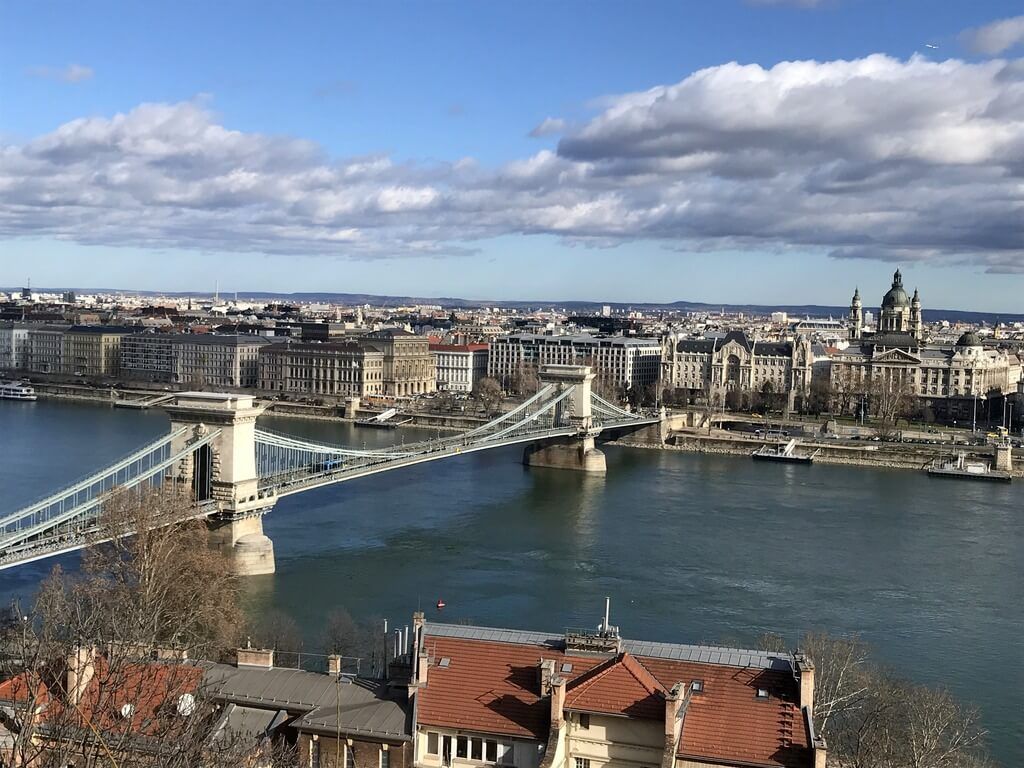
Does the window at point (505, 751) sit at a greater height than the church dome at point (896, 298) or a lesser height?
lesser

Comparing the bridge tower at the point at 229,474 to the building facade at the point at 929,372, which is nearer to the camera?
the bridge tower at the point at 229,474

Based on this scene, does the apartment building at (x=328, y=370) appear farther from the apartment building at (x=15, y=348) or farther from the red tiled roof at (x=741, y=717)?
the red tiled roof at (x=741, y=717)

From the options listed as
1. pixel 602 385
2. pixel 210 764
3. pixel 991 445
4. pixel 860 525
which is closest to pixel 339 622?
pixel 210 764

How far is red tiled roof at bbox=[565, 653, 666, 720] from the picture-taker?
24.8 ft

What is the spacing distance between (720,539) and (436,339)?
43326 mm

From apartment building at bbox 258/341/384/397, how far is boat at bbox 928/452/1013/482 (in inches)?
1017

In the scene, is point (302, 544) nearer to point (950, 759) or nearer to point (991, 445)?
point (950, 759)

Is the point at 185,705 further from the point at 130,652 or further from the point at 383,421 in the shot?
the point at 383,421

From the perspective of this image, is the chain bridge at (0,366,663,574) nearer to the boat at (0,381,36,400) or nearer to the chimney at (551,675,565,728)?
the chimney at (551,675,565,728)

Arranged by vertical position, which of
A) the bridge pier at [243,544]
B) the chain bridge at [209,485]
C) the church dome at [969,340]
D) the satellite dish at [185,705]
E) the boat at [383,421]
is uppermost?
the church dome at [969,340]

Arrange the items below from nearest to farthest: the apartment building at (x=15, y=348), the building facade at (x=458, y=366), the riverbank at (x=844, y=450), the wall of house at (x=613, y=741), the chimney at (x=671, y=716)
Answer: the chimney at (x=671, y=716) < the wall of house at (x=613, y=741) < the riverbank at (x=844, y=450) < the building facade at (x=458, y=366) < the apartment building at (x=15, y=348)

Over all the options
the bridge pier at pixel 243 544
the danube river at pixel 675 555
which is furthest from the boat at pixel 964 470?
the bridge pier at pixel 243 544

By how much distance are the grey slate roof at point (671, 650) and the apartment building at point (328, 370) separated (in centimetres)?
4501

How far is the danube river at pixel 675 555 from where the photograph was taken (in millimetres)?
16875
